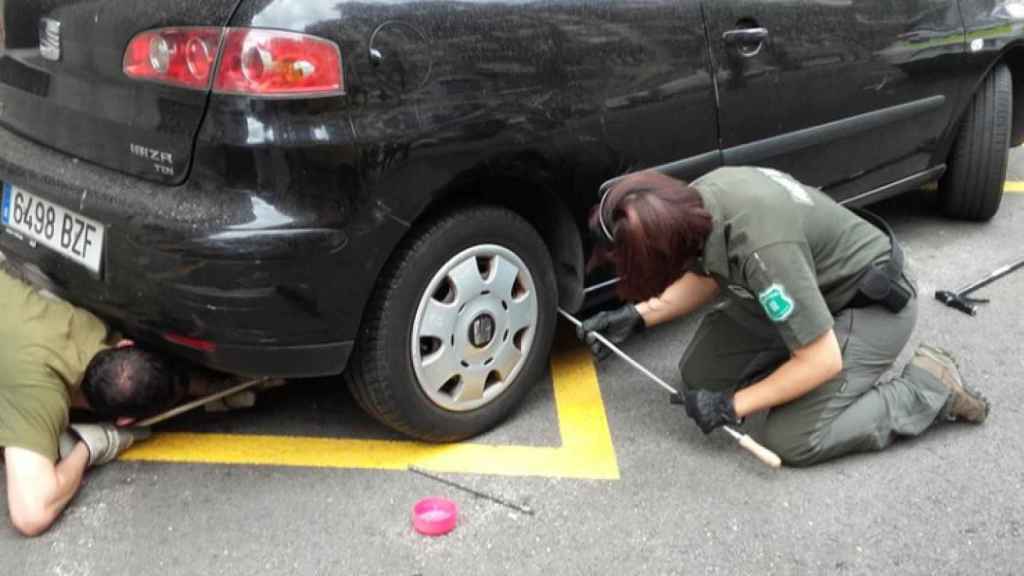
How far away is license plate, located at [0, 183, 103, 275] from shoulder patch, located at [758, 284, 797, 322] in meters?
1.56

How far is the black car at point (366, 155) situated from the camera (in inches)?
82.7

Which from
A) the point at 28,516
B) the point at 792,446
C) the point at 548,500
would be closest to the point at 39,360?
the point at 28,516

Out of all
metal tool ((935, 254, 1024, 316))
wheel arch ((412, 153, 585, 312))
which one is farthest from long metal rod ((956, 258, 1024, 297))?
wheel arch ((412, 153, 585, 312))

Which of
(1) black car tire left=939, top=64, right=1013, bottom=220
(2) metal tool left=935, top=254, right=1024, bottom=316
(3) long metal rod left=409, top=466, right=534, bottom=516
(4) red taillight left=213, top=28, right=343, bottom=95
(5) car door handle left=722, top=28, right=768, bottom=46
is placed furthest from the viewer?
(1) black car tire left=939, top=64, right=1013, bottom=220

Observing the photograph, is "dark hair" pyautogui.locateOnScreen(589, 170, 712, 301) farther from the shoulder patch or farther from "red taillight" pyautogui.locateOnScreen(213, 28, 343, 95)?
"red taillight" pyautogui.locateOnScreen(213, 28, 343, 95)

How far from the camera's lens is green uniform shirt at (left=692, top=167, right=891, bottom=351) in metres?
2.30

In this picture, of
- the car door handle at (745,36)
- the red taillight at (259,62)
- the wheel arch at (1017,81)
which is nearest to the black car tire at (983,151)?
the wheel arch at (1017,81)

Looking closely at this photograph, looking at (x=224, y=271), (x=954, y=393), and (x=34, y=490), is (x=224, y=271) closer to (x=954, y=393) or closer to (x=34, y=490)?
(x=34, y=490)

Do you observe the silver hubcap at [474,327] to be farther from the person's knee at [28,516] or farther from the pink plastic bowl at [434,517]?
the person's knee at [28,516]

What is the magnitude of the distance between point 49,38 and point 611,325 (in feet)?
5.53

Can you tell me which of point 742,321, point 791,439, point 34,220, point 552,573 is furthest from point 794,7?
point 34,220

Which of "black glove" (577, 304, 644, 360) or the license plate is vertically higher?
the license plate

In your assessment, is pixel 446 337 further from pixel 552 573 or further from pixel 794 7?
pixel 794 7

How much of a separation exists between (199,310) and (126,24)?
67 centimetres
